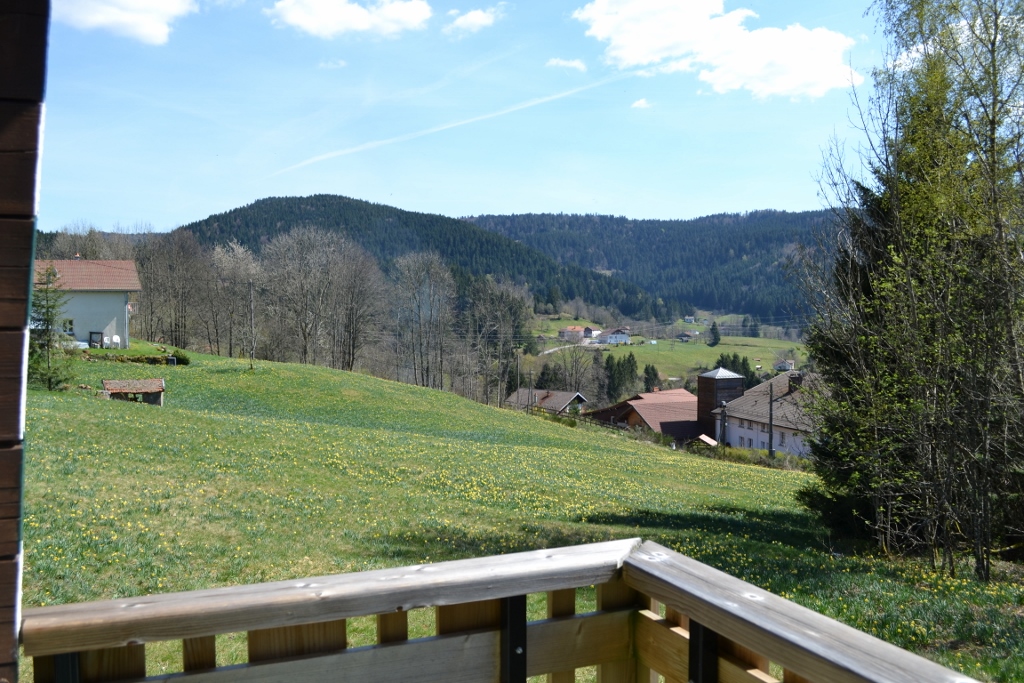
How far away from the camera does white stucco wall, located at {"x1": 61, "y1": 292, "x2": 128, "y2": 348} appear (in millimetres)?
50188

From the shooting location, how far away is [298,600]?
1.94 metres

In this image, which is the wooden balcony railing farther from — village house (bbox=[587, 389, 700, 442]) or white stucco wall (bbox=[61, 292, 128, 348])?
village house (bbox=[587, 389, 700, 442])

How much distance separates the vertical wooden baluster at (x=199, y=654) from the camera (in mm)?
1953

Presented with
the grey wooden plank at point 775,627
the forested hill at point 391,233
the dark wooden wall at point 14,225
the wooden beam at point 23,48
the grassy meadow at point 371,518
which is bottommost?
the grassy meadow at point 371,518

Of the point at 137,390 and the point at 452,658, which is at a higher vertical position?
the point at 452,658

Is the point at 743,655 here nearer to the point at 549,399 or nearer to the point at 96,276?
the point at 96,276

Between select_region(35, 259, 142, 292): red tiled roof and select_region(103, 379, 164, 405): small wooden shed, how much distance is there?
26.8 meters

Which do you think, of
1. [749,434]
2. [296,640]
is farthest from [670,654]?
[749,434]

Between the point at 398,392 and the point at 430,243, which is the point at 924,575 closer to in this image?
the point at 398,392

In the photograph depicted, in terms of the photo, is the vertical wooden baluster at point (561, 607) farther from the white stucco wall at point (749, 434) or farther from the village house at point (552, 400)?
the village house at point (552, 400)

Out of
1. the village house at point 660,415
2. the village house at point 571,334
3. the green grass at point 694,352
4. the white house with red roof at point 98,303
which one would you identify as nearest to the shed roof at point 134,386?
the white house with red roof at point 98,303

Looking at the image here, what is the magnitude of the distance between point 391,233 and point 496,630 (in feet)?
405

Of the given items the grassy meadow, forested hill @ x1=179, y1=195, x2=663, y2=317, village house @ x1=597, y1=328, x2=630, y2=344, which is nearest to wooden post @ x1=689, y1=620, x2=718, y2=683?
the grassy meadow

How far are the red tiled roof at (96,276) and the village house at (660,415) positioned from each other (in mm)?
39891
